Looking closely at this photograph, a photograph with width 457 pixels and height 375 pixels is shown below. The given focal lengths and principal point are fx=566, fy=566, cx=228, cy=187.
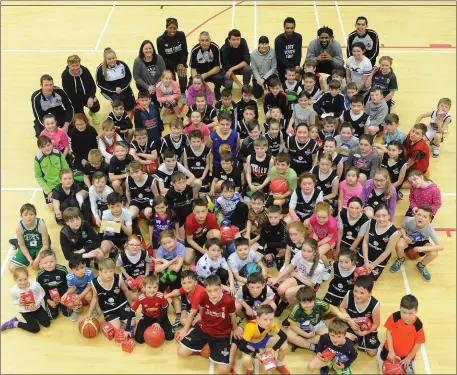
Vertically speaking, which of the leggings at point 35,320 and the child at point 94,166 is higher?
the child at point 94,166

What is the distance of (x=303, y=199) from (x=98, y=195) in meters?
2.66

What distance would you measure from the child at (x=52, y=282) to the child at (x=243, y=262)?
1.96m

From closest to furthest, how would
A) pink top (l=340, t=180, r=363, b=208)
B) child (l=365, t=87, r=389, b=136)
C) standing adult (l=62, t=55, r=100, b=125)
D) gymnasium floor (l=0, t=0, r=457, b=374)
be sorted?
gymnasium floor (l=0, t=0, r=457, b=374) → pink top (l=340, t=180, r=363, b=208) → child (l=365, t=87, r=389, b=136) → standing adult (l=62, t=55, r=100, b=125)

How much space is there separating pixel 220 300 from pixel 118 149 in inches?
108

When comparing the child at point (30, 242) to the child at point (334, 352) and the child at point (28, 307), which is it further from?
the child at point (334, 352)

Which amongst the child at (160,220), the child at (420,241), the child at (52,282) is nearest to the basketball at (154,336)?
the child at (52,282)

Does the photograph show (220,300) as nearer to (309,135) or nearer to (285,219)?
(285,219)

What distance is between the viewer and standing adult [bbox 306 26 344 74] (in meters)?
9.69

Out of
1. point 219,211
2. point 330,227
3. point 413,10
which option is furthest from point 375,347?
point 413,10

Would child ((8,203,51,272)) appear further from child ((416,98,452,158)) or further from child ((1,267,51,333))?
child ((416,98,452,158))

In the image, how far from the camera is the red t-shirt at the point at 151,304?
6.14 metres

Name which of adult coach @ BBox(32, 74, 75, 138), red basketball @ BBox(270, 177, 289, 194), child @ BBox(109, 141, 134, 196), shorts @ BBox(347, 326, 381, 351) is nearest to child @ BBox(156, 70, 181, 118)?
adult coach @ BBox(32, 74, 75, 138)

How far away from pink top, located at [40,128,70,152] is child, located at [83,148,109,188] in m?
0.56

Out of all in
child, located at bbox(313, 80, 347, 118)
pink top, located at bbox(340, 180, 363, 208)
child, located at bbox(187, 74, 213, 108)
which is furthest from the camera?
child, located at bbox(187, 74, 213, 108)
